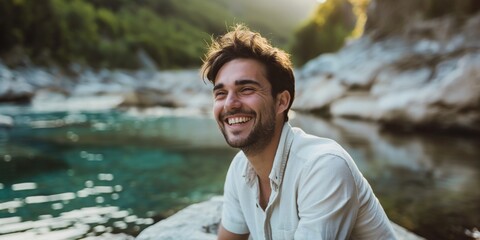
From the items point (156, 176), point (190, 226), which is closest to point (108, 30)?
point (156, 176)

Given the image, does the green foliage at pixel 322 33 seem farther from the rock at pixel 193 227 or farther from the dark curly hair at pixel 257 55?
the dark curly hair at pixel 257 55

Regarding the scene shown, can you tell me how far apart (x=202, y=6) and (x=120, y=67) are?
78.0 meters

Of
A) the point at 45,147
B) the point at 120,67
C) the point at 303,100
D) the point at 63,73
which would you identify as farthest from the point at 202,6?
the point at 45,147

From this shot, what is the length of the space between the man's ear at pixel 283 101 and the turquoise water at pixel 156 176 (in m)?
2.92

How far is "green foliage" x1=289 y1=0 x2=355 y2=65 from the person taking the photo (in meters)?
53.8

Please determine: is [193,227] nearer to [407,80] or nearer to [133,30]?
[407,80]

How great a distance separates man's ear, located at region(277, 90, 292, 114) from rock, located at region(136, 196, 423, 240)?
1821mm

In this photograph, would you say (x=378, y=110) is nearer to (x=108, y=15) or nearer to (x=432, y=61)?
(x=432, y=61)

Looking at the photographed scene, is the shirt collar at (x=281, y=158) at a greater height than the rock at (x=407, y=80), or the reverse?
the rock at (x=407, y=80)

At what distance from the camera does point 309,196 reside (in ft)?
8.04

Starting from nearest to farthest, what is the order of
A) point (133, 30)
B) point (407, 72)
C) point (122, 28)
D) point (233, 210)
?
point (233, 210) < point (407, 72) < point (122, 28) < point (133, 30)

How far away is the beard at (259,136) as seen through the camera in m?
2.88

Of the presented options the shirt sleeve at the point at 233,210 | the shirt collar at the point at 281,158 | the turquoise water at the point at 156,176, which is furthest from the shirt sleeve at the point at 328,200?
the turquoise water at the point at 156,176

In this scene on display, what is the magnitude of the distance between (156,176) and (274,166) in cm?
642
